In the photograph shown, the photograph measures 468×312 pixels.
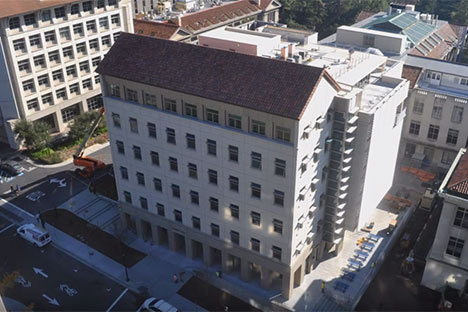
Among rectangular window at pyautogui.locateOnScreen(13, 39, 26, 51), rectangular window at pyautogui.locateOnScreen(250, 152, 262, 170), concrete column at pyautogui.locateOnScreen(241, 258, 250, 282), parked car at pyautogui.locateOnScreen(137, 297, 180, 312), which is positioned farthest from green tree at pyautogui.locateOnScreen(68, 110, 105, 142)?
rectangular window at pyautogui.locateOnScreen(250, 152, 262, 170)

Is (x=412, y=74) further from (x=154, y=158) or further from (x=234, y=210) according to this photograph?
(x=154, y=158)

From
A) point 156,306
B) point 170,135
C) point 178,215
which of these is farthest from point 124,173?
point 156,306

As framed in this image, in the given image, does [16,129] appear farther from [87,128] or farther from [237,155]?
[237,155]

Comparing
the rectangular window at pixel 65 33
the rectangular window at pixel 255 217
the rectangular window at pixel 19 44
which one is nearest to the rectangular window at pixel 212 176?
the rectangular window at pixel 255 217

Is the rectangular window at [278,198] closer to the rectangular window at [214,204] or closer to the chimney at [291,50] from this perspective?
the rectangular window at [214,204]

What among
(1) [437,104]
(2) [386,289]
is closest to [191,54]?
(2) [386,289]

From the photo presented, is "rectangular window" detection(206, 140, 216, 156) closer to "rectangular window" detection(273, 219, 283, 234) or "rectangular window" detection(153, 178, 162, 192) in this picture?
"rectangular window" detection(153, 178, 162, 192)

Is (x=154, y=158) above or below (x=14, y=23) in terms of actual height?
below
